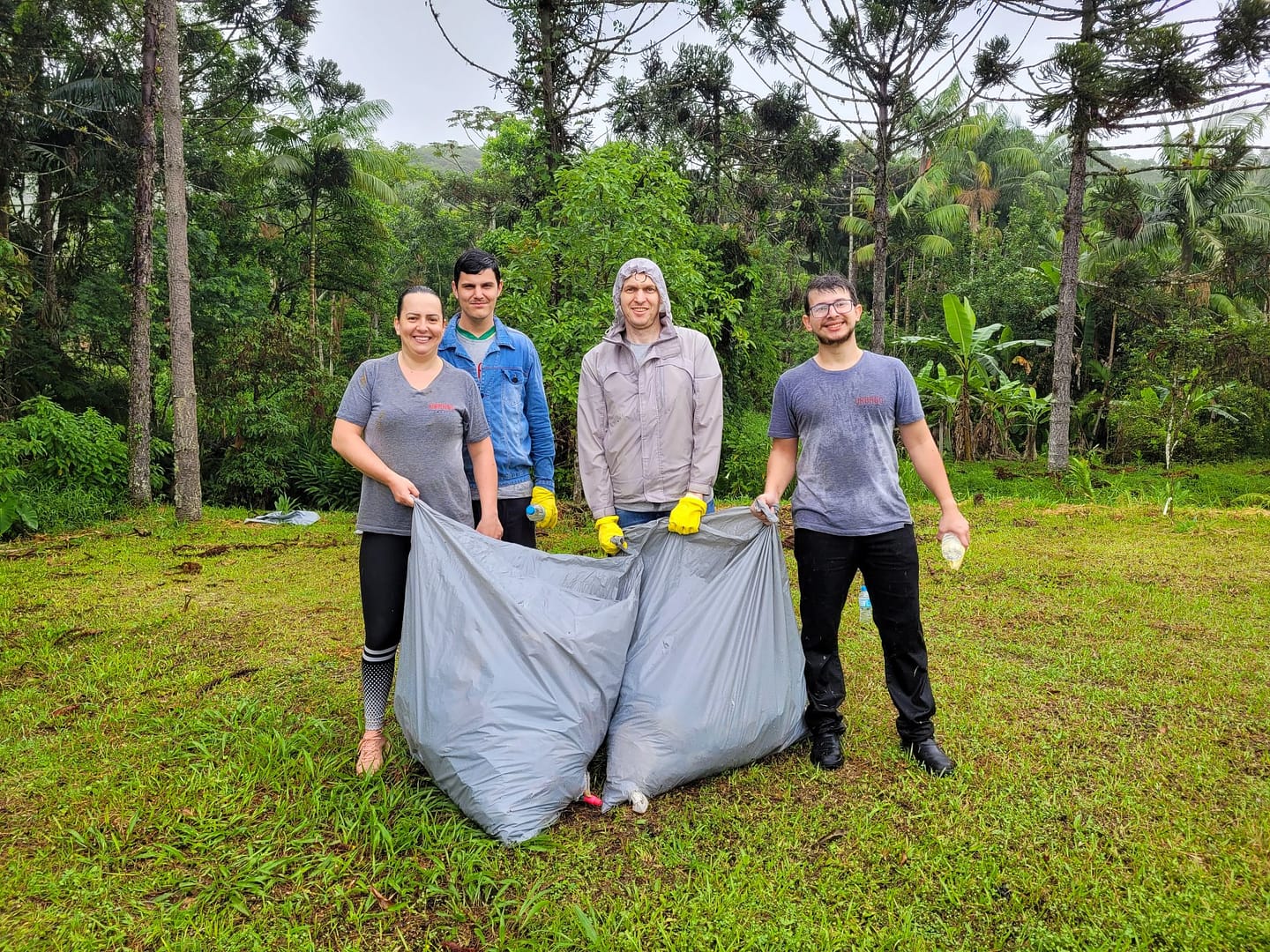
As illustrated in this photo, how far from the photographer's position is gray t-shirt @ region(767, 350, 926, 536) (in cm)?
218

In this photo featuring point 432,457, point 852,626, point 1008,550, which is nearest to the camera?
point 432,457

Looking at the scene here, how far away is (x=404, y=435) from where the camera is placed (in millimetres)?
2145

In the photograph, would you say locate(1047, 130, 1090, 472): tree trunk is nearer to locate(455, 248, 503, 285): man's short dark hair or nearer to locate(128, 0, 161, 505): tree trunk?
locate(455, 248, 503, 285): man's short dark hair

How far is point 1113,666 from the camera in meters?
3.10

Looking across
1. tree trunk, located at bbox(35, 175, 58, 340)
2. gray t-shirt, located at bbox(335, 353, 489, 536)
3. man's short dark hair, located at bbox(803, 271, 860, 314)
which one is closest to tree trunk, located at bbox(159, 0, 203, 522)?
tree trunk, located at bbox(35, 175, 58, 340)

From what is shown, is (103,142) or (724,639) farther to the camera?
(103,142)

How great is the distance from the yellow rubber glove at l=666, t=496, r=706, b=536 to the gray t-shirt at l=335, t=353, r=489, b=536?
650 mm

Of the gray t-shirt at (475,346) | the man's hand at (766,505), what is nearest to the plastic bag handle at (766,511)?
the man's hand at (766,505)

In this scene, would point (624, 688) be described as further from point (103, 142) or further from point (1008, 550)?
point (103, 142)

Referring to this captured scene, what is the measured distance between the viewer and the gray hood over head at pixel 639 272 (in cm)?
230

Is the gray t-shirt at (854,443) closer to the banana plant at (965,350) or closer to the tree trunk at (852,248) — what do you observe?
the banana plant at (965,350)

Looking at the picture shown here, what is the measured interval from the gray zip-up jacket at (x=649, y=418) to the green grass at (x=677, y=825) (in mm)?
917

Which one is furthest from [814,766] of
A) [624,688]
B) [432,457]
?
[432,457]

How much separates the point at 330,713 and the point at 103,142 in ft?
38.8
